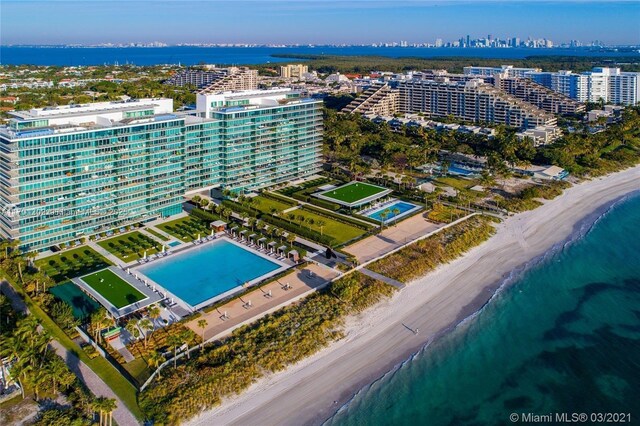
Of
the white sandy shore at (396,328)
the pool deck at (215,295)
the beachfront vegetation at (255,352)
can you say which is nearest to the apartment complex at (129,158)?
the pool deck at (215,295)

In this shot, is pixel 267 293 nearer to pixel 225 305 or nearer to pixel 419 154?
pixel 225 305

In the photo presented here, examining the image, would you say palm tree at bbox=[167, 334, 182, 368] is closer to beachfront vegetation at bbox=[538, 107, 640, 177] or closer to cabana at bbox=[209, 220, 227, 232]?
cabana at bbox=[209, 220, 227, 232]

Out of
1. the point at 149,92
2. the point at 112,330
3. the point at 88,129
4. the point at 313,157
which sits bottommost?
the point at 112,330

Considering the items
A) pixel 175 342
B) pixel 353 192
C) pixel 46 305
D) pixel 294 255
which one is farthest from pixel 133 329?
pixel 353 192

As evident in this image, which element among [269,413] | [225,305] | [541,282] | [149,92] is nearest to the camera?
[269,413]

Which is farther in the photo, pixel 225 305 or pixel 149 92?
pixel 149 92

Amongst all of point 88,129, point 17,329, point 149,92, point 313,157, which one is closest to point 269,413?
point 17,329

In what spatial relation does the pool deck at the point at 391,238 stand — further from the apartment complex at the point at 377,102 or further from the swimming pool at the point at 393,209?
the apartment complex at the point at 377,102
